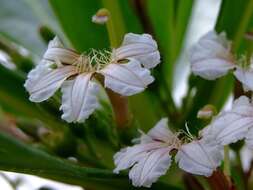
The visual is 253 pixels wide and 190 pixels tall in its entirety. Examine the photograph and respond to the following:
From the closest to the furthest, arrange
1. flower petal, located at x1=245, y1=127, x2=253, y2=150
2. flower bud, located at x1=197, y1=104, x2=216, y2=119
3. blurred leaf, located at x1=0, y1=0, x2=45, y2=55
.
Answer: flower petal, located at x1=245, y1=127, x2=253, y2=150, flower bud, located at x1=197, y1=104, x2=216, y2=119, blurred leaf, located at x1=0, y1=0, x2=45, y2=55

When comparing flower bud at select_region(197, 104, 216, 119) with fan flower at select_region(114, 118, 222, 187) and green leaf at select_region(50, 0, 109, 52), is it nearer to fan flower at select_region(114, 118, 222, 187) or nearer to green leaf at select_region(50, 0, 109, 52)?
fan flower at select_region(114, 118, 222, 187)

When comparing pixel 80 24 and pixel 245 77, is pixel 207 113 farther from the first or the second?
pixel 80 24

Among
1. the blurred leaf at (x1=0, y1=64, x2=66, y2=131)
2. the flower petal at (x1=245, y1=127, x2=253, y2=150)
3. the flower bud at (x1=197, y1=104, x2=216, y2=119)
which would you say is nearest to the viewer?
the flower petal at (x1=245, y1=127, x2=253, y2=150)

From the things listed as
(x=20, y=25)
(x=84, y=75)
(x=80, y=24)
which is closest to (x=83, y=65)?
(x=84, y=75)

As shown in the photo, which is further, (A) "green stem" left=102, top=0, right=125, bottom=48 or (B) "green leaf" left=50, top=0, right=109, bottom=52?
(B) "green leaf" left=50, top=0, right=109, bottom=52

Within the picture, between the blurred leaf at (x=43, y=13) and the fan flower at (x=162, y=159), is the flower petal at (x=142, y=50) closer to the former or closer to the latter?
the fan flower at (x=162, y=159)

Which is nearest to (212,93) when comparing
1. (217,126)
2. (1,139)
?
(217,126)

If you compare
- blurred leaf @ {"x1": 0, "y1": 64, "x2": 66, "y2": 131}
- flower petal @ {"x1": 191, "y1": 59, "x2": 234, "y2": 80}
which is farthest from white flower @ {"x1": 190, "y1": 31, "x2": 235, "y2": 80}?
blurred leaf @ {"x1": 0, "y1": 64, "x2": 66, "y2": 131}
